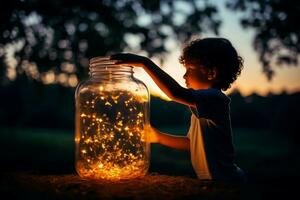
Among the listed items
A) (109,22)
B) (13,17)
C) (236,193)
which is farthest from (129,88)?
(109,22)

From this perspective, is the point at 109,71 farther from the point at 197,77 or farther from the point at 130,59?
the point at 197,77

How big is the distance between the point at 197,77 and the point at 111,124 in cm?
76

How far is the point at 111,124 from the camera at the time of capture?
2941 millimetres

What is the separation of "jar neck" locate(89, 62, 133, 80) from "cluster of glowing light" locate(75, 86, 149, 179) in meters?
0.12

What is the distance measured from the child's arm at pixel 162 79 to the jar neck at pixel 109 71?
0.38m

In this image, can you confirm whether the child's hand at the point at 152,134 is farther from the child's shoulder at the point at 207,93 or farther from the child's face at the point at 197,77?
the child's shoulder at the point at 207,93

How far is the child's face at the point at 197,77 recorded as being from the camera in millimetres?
2705

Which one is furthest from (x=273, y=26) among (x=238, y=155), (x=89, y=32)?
(x=238, y=155)

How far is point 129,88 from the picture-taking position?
3.05m

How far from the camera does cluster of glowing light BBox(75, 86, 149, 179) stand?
2730 mm

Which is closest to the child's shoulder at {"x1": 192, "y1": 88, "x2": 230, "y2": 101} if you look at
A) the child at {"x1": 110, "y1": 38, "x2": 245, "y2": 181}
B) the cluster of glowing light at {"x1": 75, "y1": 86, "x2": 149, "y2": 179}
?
the child at {"x1": 110, "y1": 38, "x2": 245, "y2": 181}

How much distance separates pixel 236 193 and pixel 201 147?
63cm

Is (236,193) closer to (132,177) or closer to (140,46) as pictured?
(132,177)

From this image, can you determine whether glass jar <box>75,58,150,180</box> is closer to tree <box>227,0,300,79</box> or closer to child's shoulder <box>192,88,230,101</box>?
child's shoulder <box>192,88,230,101</box>
